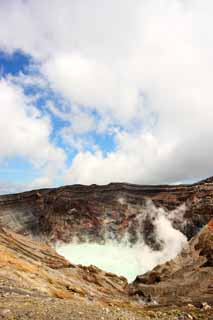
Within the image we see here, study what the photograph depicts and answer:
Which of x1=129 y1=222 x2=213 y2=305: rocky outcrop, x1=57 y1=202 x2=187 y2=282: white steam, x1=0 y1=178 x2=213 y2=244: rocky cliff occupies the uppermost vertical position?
x1=0 y1=178 x2=213 y2=244: rocky cliff

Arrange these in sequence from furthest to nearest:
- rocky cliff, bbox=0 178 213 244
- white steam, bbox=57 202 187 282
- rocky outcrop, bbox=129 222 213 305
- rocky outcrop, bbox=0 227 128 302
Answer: rocky cliff, bbox=0 178 213 244 → white steam, bbox=57 202 187 282 → rocky outcrop, bbox=129 222 213 305 → rocky outcrop, bbox=0 227 128 302

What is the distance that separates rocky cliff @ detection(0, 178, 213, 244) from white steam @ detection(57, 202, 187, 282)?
9.85ft

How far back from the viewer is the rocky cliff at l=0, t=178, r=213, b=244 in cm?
16200

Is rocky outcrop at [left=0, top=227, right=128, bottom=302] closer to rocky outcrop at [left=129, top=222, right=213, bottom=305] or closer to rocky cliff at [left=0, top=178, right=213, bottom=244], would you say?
rocky outcrop at [left=129, top=222, right=213, bottom=305]

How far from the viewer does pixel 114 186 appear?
166875 millimetres

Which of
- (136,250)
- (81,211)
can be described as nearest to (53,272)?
(136,250)

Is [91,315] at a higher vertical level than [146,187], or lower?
lower

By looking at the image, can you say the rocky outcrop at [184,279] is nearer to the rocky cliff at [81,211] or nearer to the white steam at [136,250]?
the white steam at [136,250]

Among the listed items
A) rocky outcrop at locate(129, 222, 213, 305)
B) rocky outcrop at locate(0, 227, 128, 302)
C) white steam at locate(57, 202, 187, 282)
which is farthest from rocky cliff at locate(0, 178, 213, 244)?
rocky outcrop at locate(0, 227, 128, 302)

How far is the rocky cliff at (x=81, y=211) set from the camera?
16200 centimetres

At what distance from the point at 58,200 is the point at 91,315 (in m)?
141

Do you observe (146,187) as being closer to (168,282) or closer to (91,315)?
(168,282)

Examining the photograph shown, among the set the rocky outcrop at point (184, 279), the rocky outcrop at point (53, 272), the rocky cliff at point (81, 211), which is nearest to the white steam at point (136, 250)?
the rocky cliff at point (81, 211)

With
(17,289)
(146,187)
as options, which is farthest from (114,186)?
(17,289)
